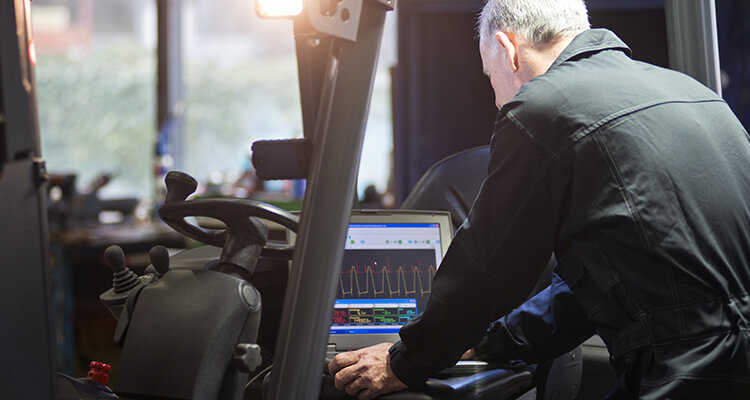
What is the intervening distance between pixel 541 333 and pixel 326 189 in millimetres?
598

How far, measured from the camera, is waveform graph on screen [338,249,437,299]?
1.39 metres

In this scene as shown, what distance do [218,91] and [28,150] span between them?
5.20 meters

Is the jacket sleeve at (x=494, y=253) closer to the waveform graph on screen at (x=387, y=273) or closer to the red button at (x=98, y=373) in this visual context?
the waveform graph on screen at (x=387, y=273)

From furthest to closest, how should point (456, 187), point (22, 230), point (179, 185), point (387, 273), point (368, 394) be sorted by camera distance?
point (456, 187) → point (387, 273) → point (368, 394) → point (179, 185) → point (22, 230)

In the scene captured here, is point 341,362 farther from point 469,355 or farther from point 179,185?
point 179,185

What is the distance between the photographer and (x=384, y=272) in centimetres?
140

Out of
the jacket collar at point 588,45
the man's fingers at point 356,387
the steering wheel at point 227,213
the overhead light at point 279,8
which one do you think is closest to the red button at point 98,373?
the steering wheel at point 227,213

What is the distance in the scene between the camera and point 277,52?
577 cm

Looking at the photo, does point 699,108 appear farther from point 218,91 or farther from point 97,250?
point 218,91

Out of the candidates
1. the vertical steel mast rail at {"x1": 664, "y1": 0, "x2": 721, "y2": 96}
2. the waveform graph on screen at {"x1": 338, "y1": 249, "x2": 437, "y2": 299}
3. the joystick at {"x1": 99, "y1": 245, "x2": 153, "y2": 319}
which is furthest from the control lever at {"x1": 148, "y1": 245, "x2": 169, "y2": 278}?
the vertical steel mast rail at {"x1": 664, "y1": 0, "x2": 721, "y2": 96}

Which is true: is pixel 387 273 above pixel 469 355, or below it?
above

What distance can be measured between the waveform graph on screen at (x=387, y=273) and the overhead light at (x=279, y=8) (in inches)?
23.0

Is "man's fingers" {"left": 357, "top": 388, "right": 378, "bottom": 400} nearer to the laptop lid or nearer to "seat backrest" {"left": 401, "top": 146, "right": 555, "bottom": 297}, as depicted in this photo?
the laptop lid

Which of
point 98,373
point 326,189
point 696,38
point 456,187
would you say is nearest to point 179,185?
point 326,189
